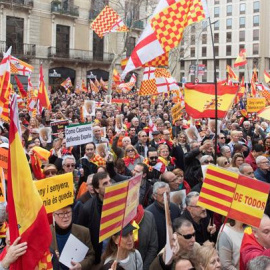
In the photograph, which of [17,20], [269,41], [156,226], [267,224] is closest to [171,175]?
[156,226]

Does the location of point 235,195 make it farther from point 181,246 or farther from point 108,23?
point 108,23

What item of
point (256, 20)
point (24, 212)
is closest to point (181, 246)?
point (24, 212)

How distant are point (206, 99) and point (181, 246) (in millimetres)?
4802

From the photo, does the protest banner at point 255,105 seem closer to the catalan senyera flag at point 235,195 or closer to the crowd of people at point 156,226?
the crowd of people at point 156,226

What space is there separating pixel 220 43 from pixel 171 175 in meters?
69.4

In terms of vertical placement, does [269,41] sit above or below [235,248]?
above

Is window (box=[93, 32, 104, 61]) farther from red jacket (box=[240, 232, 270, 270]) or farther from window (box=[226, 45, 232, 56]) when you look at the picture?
red jacket (box=[240, 232, 270, 270])

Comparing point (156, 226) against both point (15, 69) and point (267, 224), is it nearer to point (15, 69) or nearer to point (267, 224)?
point (267, 224)

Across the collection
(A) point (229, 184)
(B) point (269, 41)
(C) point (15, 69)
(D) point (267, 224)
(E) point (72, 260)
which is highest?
(B) point (269, 41)

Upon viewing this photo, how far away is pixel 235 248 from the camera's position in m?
3.92

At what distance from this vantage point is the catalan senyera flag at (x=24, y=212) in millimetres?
2906

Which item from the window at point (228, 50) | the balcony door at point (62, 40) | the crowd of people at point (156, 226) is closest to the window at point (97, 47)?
the balcony door at point (62, 40)

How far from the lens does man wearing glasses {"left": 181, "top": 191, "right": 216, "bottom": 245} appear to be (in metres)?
4.59

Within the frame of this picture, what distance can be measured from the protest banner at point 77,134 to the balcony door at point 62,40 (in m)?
30.3
